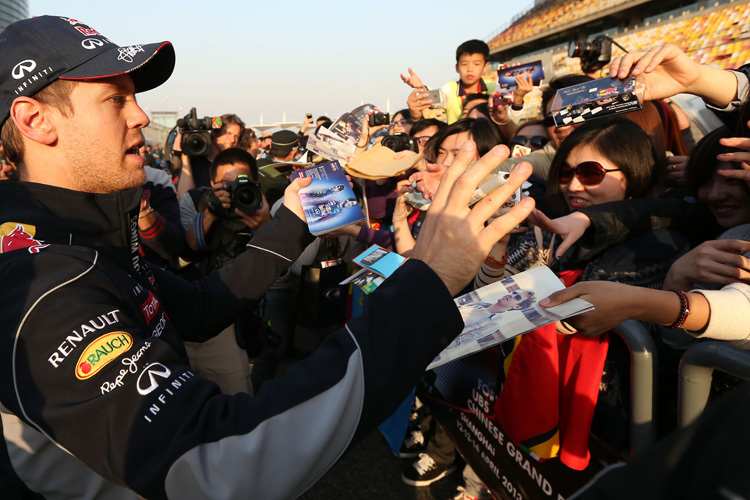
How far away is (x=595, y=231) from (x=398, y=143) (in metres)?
1.65

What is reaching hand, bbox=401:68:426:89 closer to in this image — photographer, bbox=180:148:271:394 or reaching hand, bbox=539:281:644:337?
photographer, bbox=180:148:271:394

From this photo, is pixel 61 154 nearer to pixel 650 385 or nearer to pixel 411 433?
pixel 650 385

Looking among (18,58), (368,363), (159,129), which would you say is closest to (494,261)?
(368,363)

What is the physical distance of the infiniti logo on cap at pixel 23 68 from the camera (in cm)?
121

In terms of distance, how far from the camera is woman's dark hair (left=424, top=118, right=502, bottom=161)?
9.44ft

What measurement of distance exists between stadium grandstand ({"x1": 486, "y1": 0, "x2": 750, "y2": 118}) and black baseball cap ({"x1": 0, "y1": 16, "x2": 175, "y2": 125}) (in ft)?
13.3

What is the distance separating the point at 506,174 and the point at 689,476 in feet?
2.44


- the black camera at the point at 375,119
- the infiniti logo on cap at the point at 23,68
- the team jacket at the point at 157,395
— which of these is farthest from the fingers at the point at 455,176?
the black camera at the point at 375,119

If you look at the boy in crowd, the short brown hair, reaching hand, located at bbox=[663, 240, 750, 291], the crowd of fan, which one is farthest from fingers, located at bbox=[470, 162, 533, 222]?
the boy in crowd

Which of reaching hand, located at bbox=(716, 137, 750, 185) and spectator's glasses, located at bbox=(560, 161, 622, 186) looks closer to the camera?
reaching hand, located at bbox=(716, 137, 750, 185)

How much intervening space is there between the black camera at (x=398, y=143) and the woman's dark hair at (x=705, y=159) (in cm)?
162

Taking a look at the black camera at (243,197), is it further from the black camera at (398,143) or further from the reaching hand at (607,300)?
the reaching hand at (607,300)

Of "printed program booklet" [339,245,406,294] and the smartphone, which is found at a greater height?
the smartphone


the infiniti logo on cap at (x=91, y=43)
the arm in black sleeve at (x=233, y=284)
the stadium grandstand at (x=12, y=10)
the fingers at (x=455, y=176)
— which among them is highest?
the stadium grandstand at (x=12, y=10)
